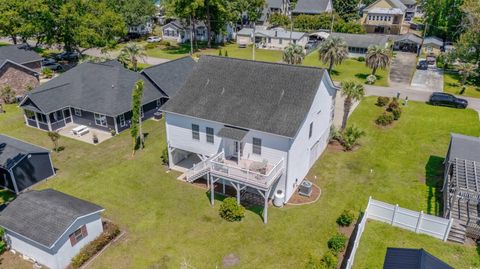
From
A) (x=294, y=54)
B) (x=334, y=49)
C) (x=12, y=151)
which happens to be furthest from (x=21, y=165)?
(x=334, y=49)

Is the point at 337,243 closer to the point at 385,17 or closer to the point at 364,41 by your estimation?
the point at 364,41

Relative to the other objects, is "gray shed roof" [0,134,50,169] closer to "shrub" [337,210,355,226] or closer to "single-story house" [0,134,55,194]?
"single-story house" [0,134,55,194]

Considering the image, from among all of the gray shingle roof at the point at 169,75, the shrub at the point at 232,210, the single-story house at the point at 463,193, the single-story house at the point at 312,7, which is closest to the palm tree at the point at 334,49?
the gray shingle roof at the point at 169,75

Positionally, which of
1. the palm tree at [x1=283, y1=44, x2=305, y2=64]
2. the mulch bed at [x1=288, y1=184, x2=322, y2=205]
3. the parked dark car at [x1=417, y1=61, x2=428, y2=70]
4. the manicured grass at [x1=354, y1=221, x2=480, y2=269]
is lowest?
the manicured grass at [x1=354, y1=221, x2=480, y2=269]

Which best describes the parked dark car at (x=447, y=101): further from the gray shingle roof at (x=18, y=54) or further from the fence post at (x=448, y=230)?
the gray shingle roof at (x=18, y=54)

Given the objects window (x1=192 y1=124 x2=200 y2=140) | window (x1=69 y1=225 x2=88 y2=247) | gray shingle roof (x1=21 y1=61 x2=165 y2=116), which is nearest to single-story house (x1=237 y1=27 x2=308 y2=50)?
gray shingle roof (x1=21 y1=61 x2=165 y2=116)

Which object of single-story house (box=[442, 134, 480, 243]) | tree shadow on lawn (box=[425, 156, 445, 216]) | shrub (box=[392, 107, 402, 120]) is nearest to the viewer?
single-story house (box=[442, 134, 480, 243])
